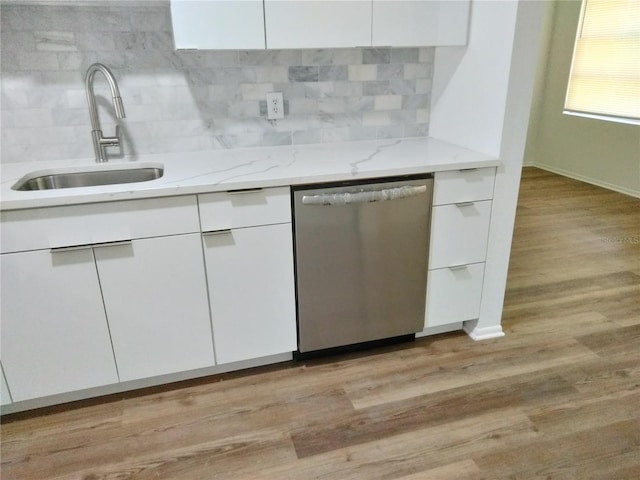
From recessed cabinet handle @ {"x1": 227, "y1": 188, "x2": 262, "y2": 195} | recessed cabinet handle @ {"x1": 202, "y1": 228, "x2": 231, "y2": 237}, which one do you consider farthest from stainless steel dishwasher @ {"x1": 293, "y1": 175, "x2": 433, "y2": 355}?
recessed cabinet handle @ {"x1": 202, "y1": 228, "x2": 231, "y2": 237}

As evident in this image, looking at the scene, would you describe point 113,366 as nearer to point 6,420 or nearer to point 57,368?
point 57,368

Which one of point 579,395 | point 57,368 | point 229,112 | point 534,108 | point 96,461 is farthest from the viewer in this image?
point 534,108

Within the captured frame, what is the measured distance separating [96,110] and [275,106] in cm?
79

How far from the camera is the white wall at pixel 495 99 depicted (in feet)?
6.04

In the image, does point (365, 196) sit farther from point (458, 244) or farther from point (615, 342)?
point (615, 342)

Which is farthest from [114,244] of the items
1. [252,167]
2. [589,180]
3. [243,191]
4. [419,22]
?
[589,180]

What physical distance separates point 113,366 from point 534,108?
541cm

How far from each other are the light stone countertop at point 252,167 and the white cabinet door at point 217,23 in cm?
47

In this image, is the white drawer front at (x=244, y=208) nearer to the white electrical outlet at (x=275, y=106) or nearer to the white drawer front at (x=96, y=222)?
the white drawer front at (x=96, y=222)

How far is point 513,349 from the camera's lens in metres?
2.24

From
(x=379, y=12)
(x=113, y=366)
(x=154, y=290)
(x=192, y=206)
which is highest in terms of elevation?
(x=379, y=12)

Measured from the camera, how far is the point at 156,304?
5.93 feet

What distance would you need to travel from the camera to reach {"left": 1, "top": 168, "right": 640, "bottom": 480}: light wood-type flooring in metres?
1.60

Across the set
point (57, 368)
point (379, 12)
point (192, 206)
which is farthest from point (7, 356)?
point (379, 12)
